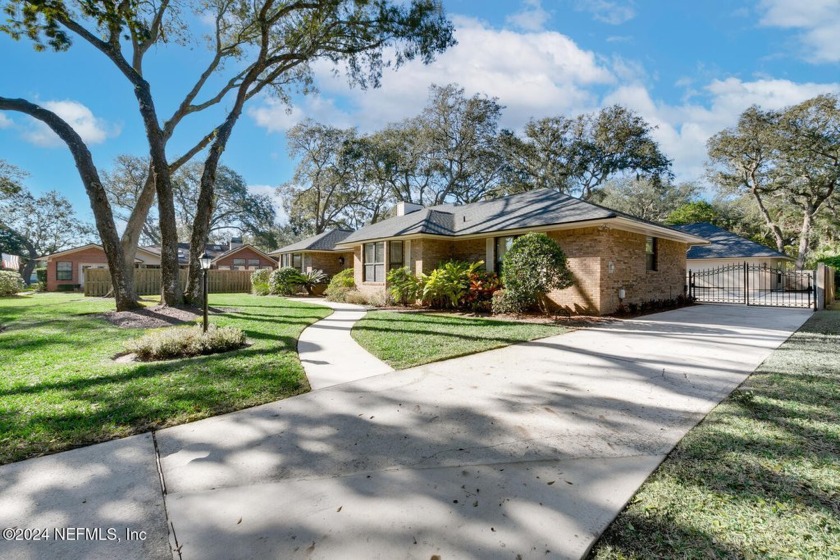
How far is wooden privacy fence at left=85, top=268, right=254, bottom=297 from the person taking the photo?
66.1 ft

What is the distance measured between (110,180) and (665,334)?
1771 inches

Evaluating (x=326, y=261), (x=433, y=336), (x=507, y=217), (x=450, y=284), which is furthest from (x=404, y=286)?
(x=326, y=261)

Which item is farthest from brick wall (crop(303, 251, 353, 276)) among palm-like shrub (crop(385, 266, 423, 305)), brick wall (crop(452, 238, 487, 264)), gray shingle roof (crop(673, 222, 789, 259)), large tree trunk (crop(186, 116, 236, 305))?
gray shingle roof (crop(673, 222, 789, 259))

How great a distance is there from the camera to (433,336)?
24.6ft

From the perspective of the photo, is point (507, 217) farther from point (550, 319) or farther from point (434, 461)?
Result: point (434, 461)

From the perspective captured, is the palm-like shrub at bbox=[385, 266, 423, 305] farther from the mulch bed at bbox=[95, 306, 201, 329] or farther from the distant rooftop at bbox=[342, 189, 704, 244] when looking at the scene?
the mulch bed at bbox=[95, 306, 201, 329]

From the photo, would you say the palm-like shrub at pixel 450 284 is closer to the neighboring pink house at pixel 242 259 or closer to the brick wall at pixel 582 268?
the brick wall at pixel 582 268

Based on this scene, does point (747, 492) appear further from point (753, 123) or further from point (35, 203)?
point (35, 203)

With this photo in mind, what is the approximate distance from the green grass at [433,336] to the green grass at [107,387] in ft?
4.84

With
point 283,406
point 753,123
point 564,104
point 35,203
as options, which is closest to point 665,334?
point 283,406

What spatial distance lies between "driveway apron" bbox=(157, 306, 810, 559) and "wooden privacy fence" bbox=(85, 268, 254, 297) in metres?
20.3

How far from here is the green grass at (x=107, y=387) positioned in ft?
10.3

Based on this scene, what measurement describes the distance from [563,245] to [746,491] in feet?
32.2

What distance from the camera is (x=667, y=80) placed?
17500mm
